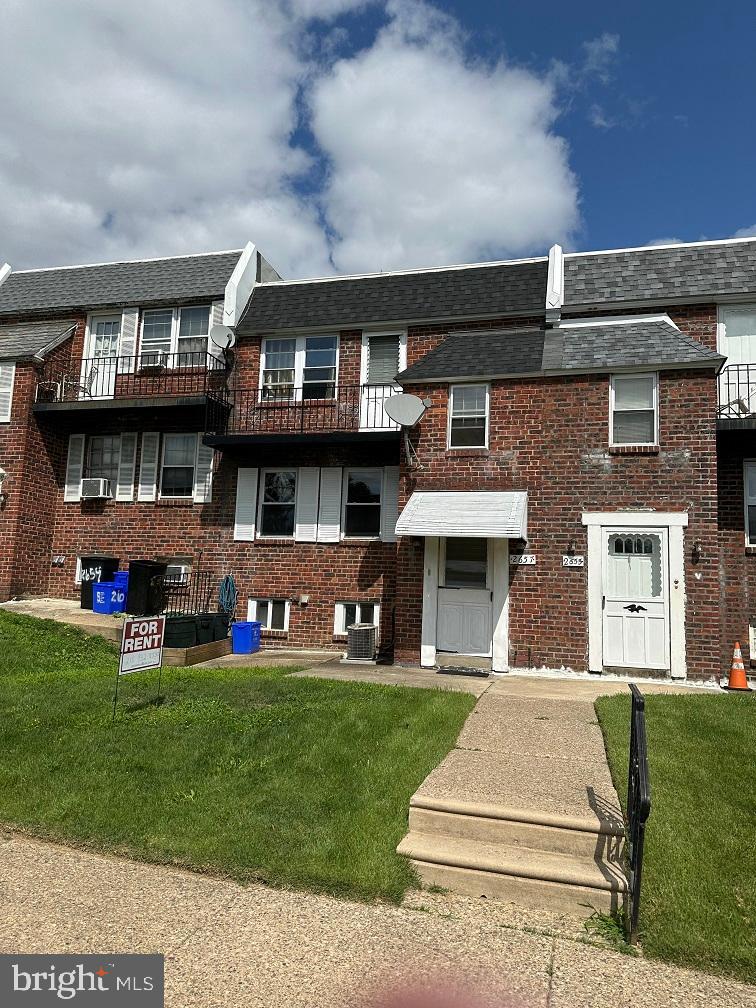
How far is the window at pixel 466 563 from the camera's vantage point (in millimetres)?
12805

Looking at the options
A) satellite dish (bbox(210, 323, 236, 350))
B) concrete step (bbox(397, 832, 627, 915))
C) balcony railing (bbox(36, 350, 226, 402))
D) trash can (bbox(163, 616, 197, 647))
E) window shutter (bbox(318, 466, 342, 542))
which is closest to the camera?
concrete step (bbox(397, 832, 627, 915))

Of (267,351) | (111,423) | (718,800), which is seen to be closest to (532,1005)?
(718,800)

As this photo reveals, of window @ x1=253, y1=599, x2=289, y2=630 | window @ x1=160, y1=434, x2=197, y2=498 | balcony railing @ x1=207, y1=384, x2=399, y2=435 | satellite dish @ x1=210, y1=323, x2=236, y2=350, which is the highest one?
satellite dish @ x1=210, y1=323, x2=236, y2=350

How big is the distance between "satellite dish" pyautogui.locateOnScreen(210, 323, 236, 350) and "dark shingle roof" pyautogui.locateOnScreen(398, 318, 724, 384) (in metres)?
5.03

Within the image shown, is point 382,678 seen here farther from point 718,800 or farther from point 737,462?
point 737,462

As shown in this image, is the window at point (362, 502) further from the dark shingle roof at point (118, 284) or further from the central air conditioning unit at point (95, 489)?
the central air conditioning unit at point (95, 489)

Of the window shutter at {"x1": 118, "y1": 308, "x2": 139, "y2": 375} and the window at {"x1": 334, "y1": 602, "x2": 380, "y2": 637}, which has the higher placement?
the window shutter at {"x1": 118, "y1": 308, "x2": 139, "y2": 375}

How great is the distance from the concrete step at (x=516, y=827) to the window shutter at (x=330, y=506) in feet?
33.8

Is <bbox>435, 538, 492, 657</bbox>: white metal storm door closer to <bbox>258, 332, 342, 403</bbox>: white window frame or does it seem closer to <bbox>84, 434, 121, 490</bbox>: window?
<bbox>258, 332, 342, 403</bbox>: white window frame

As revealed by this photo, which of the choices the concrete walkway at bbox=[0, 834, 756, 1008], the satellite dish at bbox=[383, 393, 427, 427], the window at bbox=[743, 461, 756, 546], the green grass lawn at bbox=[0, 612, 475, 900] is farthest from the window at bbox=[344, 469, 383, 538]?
the concrete walkway at bbox=[0, 834, 756, 1008]

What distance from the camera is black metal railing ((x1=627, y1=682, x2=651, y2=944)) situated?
4168mm

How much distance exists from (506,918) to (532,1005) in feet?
3.12

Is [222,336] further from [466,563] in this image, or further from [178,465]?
[466,563]

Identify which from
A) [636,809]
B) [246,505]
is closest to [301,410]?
[246,505]
